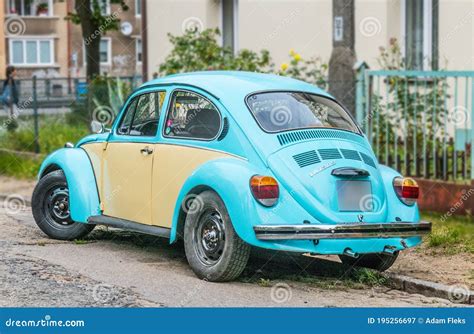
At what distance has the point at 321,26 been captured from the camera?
62.5ft

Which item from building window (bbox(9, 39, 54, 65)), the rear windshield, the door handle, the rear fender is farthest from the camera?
building window (bbox(9, 39, 54, 65))

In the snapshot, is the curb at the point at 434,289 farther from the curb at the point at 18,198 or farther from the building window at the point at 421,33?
the building window at the point at 421,33

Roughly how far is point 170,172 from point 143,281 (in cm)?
116

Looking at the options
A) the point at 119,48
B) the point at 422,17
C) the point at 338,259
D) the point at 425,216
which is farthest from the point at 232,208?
the point at 119,48

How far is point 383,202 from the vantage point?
28.9ft

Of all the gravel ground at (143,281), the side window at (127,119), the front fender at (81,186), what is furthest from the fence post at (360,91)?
the front fender at (81,186)

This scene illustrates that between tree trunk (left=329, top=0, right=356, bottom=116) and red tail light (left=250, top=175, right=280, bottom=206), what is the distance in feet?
18.8

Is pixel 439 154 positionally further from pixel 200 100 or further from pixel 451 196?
pixel 200 100

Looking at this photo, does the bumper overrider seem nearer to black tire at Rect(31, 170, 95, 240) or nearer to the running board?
the running board

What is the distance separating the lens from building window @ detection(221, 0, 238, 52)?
21875mm

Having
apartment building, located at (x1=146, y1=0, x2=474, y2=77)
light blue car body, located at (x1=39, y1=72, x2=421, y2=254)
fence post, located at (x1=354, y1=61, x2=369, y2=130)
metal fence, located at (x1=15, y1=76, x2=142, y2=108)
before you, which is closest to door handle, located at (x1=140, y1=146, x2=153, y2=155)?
light blue car body, located at (x1=39, y1=72, x2=421, y2=254)

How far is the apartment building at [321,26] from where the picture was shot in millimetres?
16516

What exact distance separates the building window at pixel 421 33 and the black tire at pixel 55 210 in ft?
24.9

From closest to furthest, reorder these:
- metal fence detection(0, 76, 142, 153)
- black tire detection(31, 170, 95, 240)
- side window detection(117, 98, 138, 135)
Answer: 1. side window detection(117, 98, 138, 135)
2. black tire detection(31, 170, 95, 240)
3. metal fence detection(0, 76, 142, 153)
